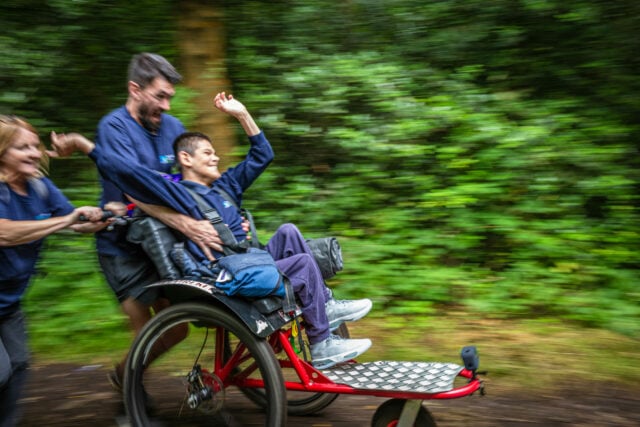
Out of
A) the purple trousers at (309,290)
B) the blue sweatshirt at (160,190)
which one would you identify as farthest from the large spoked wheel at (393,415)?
the blue sweatshirt at (160,190)

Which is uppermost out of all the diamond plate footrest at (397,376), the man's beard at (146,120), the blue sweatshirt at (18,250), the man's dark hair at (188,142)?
the man's beard at (146,120)

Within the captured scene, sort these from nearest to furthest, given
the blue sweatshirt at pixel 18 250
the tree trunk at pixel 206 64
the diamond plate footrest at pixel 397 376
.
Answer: the diamond plate footrest at pixel 397 376 < the blue sweatshirt at pixel 18 250 < the tree trunk at pixel 206 64

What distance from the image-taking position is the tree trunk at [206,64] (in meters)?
6.45

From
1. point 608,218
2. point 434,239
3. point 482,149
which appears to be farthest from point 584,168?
point 434,239

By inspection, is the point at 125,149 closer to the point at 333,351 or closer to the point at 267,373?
the point at 267,373

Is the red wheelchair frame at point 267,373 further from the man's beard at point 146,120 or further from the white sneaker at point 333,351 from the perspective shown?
the man's beard at point 146,120

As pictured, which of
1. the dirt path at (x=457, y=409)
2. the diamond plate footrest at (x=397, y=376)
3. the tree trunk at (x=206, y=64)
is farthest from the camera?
the tree trunk at (x=206, y=64)

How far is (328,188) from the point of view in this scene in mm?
6848

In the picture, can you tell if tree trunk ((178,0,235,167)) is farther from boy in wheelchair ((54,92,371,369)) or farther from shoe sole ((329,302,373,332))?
shoe sole ((329,302,373,332))

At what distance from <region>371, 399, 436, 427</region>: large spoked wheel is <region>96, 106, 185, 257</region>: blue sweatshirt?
1518 millimetres

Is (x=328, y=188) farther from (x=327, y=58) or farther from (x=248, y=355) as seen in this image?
(x=248, y=355)

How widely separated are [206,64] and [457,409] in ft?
13.4

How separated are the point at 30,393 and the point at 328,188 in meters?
3.40

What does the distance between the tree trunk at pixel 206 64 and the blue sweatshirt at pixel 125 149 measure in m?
2.65
